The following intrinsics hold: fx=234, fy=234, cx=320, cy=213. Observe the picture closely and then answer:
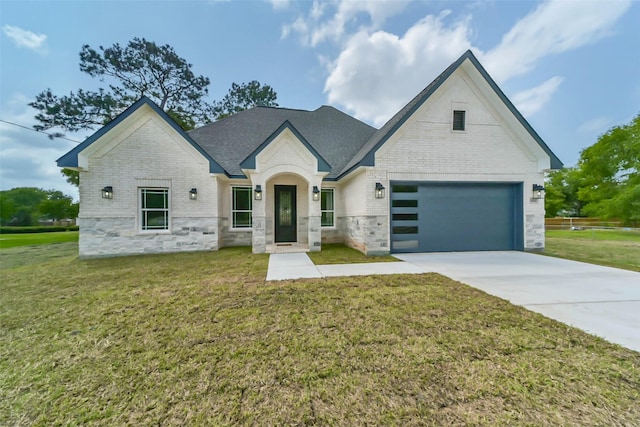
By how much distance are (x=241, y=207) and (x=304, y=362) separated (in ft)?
31.1

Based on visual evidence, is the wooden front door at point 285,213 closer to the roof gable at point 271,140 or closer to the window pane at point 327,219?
the window pane at point 327,219

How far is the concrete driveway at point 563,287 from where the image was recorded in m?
3.24

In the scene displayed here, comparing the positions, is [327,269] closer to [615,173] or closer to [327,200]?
[327,200]

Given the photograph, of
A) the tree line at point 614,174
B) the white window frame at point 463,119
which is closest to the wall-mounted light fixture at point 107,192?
the white window frame at point 463,119

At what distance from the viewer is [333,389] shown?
2041 millimetres

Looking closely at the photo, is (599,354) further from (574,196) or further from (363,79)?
(574,196)

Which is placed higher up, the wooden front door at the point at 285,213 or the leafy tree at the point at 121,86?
the leafy tree at the point at 121,86

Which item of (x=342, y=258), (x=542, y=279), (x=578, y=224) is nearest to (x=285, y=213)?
(x=342, y=258)

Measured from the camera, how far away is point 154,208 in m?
9.24

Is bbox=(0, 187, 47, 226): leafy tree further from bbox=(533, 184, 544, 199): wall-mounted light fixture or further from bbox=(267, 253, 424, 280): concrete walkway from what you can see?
bbox=(533, 184, 544, 199): wall-mounted light fixture

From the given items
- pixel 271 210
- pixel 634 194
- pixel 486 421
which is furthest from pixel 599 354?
pixel 634 194

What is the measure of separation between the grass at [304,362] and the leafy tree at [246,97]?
2060 centimetres

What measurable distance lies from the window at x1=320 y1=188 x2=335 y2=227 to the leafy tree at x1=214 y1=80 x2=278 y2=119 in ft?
48.9

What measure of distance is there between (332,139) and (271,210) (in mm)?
5595
